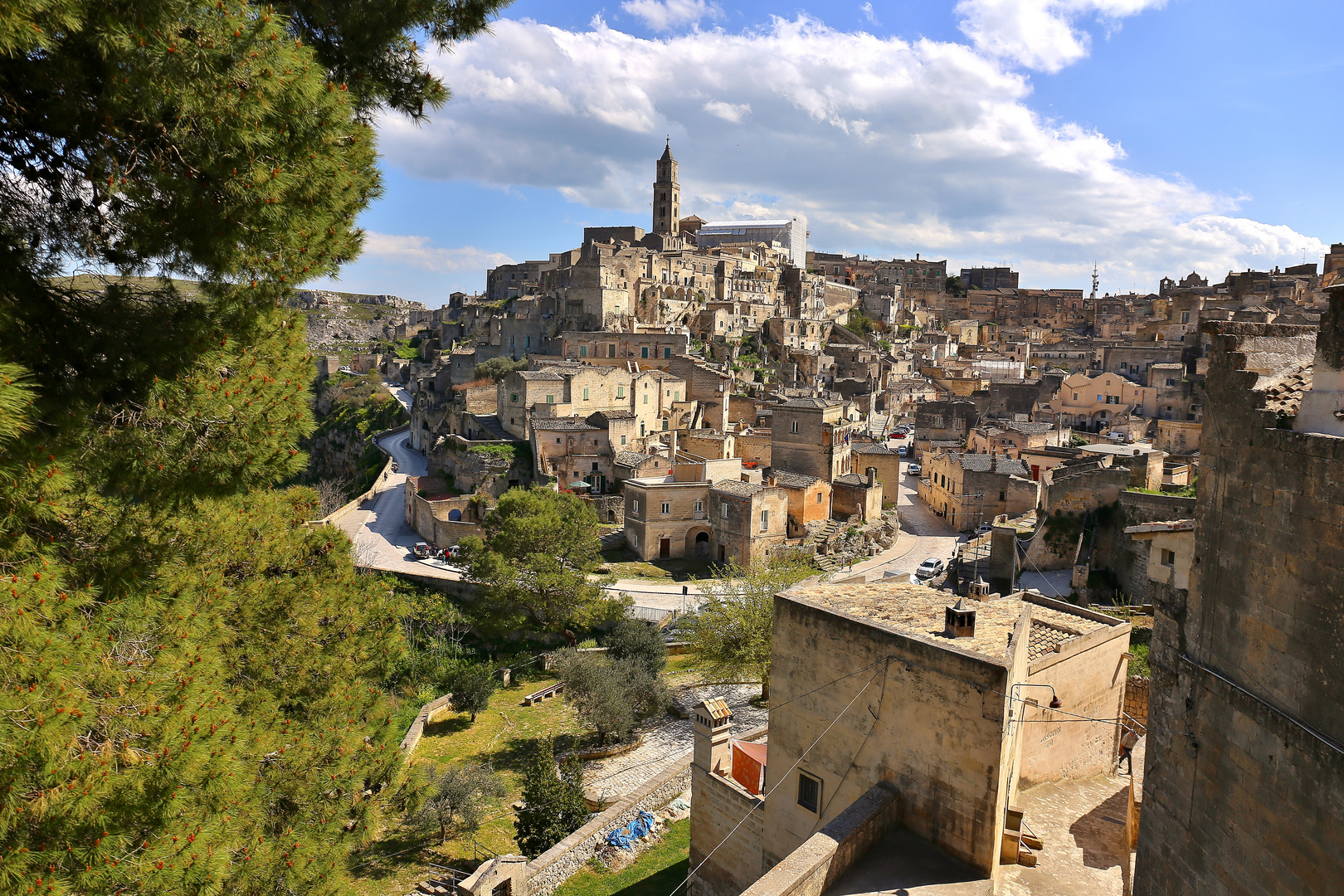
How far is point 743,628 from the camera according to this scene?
22516 millimetres

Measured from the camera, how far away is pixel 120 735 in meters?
4.69

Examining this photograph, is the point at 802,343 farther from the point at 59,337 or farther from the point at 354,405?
the point at 59,337

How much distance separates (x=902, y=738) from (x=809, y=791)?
78.0 inches

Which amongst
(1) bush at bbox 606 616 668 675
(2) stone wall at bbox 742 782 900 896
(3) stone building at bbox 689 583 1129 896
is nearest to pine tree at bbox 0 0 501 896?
(2) stone wall at bbox 742 782 900 896

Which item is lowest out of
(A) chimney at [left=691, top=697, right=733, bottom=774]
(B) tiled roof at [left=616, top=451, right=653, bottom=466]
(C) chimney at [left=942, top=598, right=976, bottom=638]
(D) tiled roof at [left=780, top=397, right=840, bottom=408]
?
(A) chimney at [left=691, top=697, right=733, bottom=774]

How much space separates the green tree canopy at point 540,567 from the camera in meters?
27.6

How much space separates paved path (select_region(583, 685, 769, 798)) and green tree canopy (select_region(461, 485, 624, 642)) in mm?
5536

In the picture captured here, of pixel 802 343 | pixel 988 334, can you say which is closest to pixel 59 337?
pixel 802 343

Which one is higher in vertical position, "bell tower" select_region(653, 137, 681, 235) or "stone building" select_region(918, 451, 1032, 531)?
"bell tower" select_region(653, 137, 681, 235)

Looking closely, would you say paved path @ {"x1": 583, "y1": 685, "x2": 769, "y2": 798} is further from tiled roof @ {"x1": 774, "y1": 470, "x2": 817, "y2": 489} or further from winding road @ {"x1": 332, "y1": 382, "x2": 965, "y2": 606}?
tiled roof @ {"x1": 774, "y1": 470, "x2": 817, "y2": 489}

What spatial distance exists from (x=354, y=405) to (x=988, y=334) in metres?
69.9

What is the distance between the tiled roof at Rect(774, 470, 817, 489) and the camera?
35.3 metres

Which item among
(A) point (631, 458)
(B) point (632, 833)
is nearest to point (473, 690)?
(B) point (632, 833)

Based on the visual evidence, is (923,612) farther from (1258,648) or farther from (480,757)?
(480,757)
